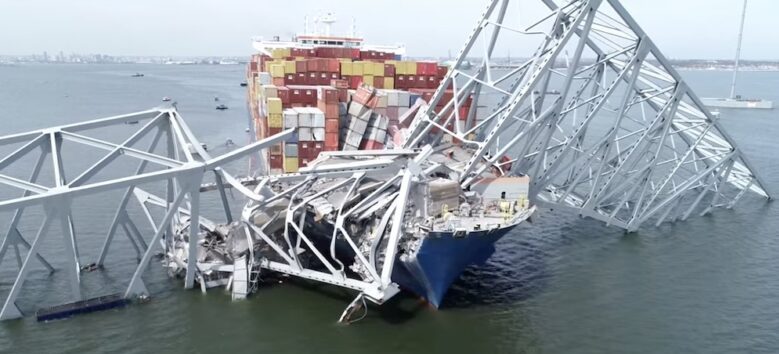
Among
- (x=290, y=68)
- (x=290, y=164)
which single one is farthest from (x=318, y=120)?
(x=290, y=68)

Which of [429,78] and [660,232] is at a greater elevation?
[429,78]

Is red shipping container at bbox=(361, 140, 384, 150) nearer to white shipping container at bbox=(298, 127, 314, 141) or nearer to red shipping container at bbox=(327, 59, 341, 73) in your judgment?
white shipping container at bbox=(298, 127, 314, 141)

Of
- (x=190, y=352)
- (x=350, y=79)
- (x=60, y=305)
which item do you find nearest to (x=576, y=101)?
(x=350, y=79)

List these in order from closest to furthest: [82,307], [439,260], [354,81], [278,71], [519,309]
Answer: [439,260]
[82,307]
[519,309]
[278,71]
[354,81]

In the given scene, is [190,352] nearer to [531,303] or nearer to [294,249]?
[294,249]

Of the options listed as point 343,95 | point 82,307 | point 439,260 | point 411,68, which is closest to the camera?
point 439,260

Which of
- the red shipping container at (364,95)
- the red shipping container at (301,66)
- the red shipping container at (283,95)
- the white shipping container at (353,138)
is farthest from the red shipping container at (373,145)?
the red shipping container at (301,66)

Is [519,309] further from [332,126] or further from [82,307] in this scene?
[82,307]

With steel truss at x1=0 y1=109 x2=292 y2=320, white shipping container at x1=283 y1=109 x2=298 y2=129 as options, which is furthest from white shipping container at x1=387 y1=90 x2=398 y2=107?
steel truss at x1=0 y1=109 x2=292 y2=320
